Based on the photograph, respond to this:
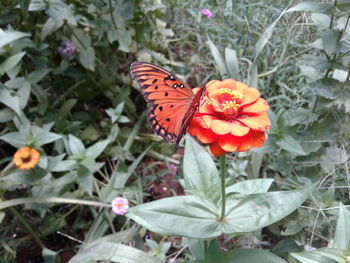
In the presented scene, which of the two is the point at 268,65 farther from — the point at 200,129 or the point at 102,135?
the point at 200,129

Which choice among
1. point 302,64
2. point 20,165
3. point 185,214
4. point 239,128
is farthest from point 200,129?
point 20,165

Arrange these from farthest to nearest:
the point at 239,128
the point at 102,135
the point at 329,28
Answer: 1. the point at 102,135
2. the point at 329,28
3. the point at 239,128

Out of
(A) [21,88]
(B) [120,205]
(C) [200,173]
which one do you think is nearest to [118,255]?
(B) [120,205]

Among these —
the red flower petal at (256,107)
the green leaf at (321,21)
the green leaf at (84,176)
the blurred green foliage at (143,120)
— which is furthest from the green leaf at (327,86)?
the green leaf at (84,176)

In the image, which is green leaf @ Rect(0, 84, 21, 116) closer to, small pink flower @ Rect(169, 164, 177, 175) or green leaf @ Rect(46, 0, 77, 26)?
green leaf @ Rect(46, 0, 77, 26)

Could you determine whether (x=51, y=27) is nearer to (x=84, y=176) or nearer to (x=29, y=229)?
(x=84, y=176)

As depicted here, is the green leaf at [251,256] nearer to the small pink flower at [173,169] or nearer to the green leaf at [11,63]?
the small pink flower at [173,169]


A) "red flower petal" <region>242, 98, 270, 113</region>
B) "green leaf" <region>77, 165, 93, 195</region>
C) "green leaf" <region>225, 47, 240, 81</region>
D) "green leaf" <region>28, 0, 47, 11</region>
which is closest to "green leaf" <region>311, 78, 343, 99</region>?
"green leaf" <region>225, 47, 240, 81</region>

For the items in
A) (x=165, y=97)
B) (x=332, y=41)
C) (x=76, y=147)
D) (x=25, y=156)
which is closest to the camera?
(x=165, y=97)
